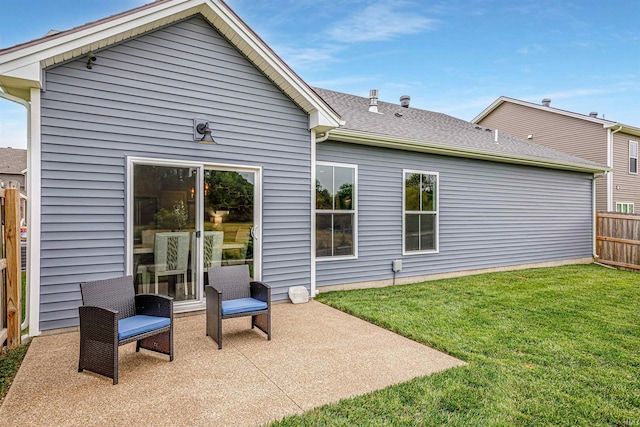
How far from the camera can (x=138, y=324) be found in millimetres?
3326

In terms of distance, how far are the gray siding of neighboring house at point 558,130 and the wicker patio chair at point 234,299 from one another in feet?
47.9

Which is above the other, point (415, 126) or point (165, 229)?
point (415, 126)

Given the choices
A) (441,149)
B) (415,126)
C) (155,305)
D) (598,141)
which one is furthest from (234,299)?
(598,141)

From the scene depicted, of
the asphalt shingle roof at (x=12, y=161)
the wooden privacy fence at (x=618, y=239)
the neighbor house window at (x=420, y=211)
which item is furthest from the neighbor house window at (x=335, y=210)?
the asphalt shingle roof at (x=12, y=161)

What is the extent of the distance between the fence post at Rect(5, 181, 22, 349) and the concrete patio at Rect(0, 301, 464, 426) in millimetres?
281

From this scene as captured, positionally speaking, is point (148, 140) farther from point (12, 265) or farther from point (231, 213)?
point (12, 265)

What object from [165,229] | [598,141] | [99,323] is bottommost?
[99,323]

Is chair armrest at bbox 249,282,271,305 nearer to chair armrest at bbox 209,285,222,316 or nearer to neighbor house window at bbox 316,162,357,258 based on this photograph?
chair armrest at bbox 209,285,222,316

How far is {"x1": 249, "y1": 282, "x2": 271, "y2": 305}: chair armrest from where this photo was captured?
4.12 metres

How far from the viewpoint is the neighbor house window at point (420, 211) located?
7.67 meters

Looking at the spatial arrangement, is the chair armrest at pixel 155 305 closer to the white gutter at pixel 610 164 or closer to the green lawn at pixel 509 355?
the green lawn at pixel 509 355

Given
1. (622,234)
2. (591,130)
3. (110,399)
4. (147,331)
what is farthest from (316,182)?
(591,130)

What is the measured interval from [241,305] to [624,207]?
642 inches

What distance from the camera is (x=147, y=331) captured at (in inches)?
130
